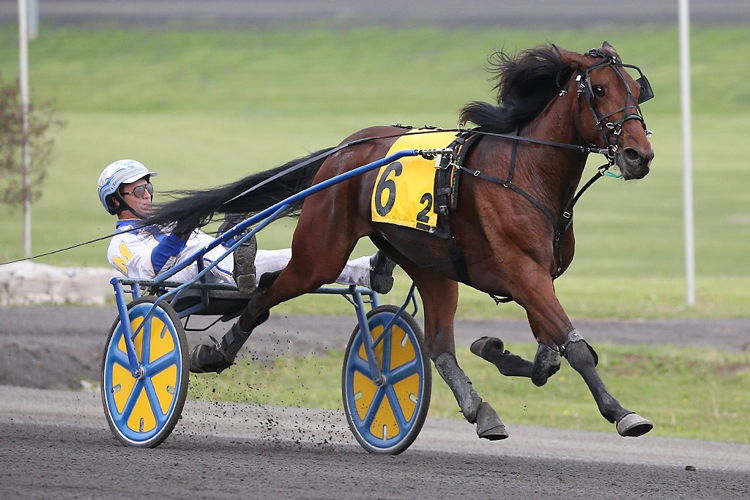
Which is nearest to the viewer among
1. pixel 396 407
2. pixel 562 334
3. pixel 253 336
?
pixel 562 334

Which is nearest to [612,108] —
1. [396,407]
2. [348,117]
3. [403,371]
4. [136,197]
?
[403,371]

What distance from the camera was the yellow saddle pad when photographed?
22.4ft

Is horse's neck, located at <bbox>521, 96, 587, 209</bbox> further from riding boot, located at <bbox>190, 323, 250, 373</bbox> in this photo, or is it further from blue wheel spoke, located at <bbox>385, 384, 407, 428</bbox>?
riding boot, located at <bbox>190, 323, 250, 373</bbox>

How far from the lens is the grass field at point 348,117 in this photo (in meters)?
23.1

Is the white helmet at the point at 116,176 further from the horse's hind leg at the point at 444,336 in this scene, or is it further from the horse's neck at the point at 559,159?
the horse's neck at the point at 559,159

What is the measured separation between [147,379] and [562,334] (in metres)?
2.18

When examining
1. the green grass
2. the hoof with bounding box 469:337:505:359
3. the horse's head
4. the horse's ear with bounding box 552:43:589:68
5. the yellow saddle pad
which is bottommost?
the green grass

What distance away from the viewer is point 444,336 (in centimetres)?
732

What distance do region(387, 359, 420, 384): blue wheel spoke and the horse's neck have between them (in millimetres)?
1283

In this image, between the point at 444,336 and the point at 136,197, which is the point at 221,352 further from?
the point at 444,336

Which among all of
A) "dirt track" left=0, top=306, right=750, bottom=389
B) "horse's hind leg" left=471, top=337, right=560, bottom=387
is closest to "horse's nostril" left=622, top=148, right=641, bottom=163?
"horse's hind leg" left=471, top=337, right=560, bottom=387

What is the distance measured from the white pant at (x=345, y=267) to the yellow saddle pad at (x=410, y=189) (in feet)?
2.58

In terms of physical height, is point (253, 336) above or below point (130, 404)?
above

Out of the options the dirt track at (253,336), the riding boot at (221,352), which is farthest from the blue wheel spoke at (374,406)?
the dirt track at (253,336)
